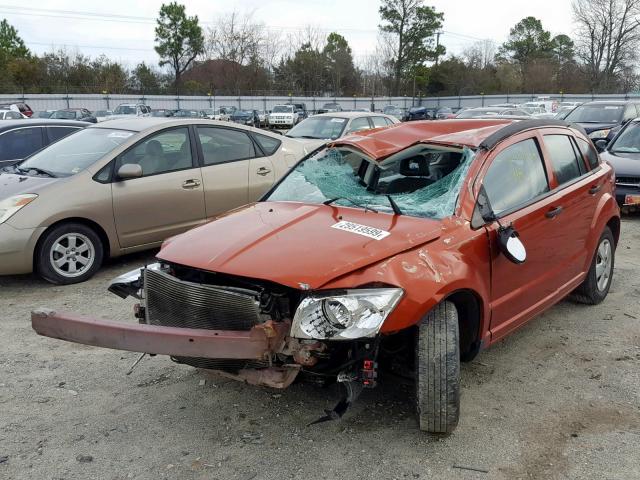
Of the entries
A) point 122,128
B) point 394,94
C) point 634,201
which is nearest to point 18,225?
point 122,128

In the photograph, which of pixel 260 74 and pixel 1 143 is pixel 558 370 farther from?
pixel 260 74

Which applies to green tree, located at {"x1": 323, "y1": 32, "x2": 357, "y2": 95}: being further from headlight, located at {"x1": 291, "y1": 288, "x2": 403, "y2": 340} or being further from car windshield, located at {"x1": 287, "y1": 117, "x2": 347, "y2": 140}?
headlight, located at {"x1": 291, "y1": 288, "x2": 403, "y2": 340}

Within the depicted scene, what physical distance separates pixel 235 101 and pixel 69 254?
4719 centimetres

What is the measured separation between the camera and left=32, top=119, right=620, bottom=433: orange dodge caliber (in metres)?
2.92

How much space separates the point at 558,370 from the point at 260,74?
63961 mm

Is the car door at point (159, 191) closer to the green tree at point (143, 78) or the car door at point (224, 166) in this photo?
the car door at point (224, 166)

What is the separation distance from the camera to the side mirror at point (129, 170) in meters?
6.12

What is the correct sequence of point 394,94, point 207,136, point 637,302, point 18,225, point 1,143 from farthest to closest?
1. point 394,94
2. point 1,143
3. point 207,136
4. point 18,225
5. point 637,302

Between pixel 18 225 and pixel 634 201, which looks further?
pixel 634 201

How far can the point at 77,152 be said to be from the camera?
6523 millimetres

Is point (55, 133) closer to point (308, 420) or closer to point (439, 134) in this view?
point (439, 134)

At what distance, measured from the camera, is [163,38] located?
6788cm

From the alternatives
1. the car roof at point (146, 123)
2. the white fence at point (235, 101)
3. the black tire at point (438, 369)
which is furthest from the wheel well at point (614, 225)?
the white fence at point (235, 101)

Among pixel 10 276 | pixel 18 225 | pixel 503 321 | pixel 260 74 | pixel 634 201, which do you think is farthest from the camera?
pixel 260 74
